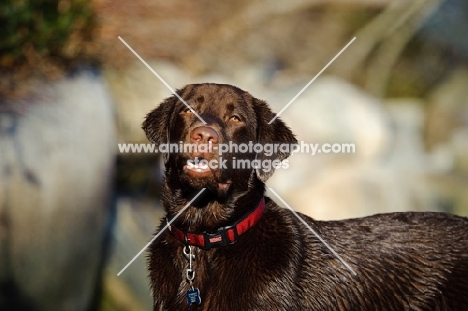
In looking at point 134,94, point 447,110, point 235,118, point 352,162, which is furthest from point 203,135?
point 447,110

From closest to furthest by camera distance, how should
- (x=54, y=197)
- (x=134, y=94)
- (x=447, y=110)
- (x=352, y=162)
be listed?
(x=54, y=197)
(x=134, y=94)
(x=352, y=162)
(x=447, y=110)

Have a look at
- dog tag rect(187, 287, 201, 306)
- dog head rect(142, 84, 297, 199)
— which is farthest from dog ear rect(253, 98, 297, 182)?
dog tag rect(187, 287, 201, 306)

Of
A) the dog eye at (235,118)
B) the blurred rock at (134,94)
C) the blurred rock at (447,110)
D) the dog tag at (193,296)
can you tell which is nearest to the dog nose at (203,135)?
the dog eye at (235,118)

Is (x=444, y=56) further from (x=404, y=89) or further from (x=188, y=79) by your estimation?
(x=188, y=79)

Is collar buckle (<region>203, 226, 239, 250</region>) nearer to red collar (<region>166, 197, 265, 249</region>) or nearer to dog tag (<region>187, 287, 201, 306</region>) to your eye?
red collar (<region>166, 197, 265, 249</region>)

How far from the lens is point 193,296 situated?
3730 millimetres

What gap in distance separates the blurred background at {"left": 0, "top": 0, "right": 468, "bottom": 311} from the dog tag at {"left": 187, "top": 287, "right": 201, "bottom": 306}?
2.06 meters

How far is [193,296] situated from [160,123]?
3.04 feet

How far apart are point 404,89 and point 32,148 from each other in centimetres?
472

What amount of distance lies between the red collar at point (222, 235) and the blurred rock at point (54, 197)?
192cm

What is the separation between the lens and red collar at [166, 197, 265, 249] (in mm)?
3834

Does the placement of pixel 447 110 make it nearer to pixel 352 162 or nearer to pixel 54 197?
pixel 352 162

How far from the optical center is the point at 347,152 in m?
8.03

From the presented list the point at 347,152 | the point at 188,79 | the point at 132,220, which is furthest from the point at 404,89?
the point at 132,220
